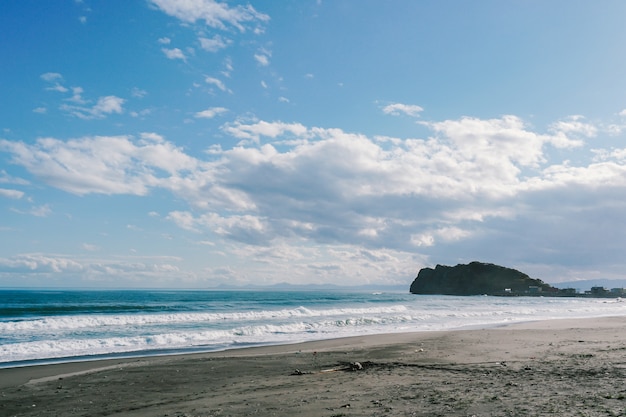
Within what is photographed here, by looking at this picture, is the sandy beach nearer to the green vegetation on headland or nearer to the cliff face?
the green vegetation on headland

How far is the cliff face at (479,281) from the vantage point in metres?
157

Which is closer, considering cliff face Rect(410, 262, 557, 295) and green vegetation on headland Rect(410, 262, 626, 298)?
green vegetation on headland Rect(410, 262, 626, 298)

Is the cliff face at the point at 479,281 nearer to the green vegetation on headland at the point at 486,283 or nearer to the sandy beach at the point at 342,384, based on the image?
the green vegetation on headland at the point at 486,283

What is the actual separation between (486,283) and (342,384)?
169 metres

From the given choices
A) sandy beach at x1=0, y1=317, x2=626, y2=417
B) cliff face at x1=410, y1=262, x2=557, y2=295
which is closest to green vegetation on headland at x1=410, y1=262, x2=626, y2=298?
cliff face at x1=410, y1=262, x2=557, y2=295

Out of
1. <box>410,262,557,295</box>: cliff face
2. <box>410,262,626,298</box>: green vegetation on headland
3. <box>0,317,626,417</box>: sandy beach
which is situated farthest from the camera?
<box>410,262,557,295</box>: cliff face

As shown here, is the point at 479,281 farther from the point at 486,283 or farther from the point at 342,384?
the point at 342,384

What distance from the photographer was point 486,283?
165 m

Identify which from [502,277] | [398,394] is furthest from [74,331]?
[502,277]

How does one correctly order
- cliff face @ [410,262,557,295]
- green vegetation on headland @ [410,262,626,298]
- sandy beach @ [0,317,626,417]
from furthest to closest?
cliff face @ [410,262,557,295]
green vegetation on headland @ [410,262,626,298]
sandy beach @ [0,317,626,417]

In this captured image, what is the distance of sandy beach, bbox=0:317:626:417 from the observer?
7594mm

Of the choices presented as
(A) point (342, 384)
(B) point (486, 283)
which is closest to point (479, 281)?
(B) point (486, 283)

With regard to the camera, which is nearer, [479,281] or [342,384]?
[342,384]

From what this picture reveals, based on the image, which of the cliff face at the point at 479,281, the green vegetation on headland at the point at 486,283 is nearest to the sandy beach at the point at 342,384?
the green vegetation on headland at the point at 486,283
